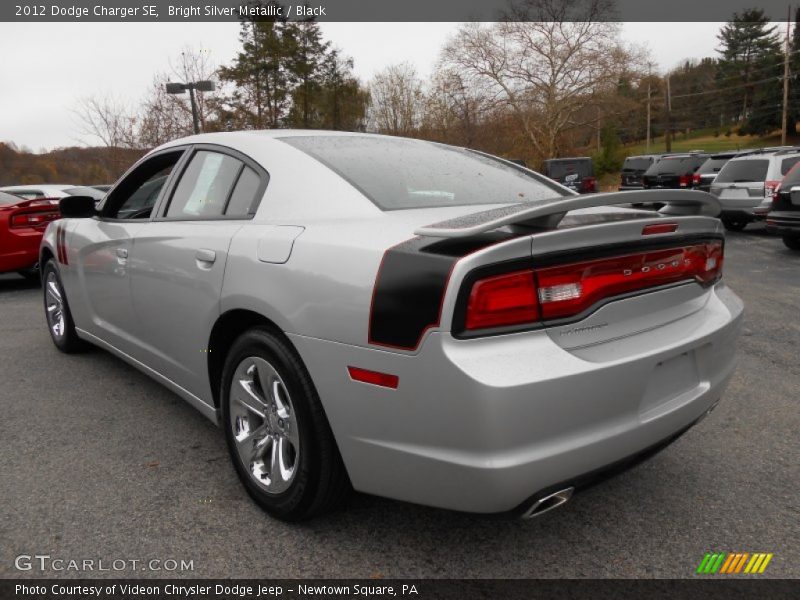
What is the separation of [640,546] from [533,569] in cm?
41

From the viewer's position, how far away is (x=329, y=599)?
6.48 ft

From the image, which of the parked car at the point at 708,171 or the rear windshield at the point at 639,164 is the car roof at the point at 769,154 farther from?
the rear windshield at the point at 639,164

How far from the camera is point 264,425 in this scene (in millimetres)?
2410

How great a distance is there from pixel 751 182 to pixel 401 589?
39.6 ft

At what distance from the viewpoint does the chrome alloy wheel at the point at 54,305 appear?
4770mm

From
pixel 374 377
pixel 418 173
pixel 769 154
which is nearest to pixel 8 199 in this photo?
pixel 418 173

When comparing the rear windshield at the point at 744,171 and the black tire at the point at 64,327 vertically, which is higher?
the rear windshield at the point at 744,171

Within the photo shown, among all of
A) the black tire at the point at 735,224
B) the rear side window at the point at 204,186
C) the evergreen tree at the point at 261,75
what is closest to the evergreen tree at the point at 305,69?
the evergreen tree at the point at 261,75

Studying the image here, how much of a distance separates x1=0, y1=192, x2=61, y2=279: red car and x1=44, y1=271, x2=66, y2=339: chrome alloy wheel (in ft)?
11.7

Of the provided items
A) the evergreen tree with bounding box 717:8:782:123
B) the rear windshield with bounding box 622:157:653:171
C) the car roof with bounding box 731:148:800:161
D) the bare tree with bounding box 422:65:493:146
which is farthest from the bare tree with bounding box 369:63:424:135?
the evergreen tree with bounding box 717:8:782:123

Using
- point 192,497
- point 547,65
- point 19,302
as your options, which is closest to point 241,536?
point 192,497

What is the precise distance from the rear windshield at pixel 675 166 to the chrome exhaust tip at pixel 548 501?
16.6 m

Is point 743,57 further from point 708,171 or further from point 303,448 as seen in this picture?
point 303,448

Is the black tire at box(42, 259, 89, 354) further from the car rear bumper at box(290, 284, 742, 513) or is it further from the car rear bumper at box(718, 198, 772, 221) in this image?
the car rear bumper at box(718, 198, 772, 221)
